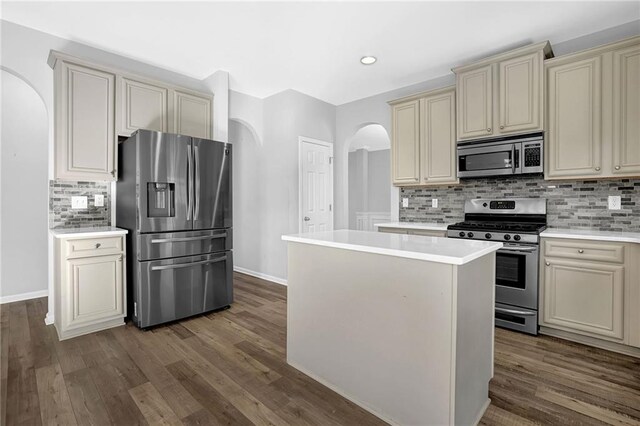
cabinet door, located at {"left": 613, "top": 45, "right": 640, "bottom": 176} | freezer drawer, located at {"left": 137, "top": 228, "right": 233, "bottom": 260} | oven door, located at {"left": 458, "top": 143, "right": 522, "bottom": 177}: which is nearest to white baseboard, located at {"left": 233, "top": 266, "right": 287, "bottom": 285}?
freezer drawer, located at {"left": 137, "top": 228, "right": 233, "bottom": 260}

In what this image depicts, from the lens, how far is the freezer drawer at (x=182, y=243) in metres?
2.89

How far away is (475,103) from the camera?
10.8 feet

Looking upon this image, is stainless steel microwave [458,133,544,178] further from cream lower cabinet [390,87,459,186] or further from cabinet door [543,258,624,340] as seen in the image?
cabinet door [543,258,624,340]

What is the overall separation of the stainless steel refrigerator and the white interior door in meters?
1.32

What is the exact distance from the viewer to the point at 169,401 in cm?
186

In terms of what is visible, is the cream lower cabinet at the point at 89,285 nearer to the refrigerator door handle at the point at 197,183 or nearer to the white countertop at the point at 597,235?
the refrigerator door handle at the point at 197,183

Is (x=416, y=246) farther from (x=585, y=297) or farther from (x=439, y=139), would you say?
(x=439, y=139)

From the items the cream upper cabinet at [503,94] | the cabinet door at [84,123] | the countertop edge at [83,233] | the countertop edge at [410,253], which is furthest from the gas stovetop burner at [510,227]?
the cabinet door at [84,123]

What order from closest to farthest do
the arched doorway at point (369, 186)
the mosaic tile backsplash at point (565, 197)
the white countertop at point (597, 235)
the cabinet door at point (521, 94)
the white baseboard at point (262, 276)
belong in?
the white countertop at point (597, 235) < the mosaic tile backsplash at point (565, 197) < the cabinet door at point (521, 94) < the white baseboard at point (262, 276) < the arched doorway at point (369, 186)

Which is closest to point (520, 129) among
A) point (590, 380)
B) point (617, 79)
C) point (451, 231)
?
point (617, 79)

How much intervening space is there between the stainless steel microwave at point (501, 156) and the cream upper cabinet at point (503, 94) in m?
0.08

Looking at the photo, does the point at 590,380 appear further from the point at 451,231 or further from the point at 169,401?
the point at 169,401

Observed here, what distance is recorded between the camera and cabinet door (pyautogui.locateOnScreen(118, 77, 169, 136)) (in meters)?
3.16

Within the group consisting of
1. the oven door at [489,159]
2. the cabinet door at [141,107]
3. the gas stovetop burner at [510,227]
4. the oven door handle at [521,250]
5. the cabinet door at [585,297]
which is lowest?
the cabinet door at [585,297]
